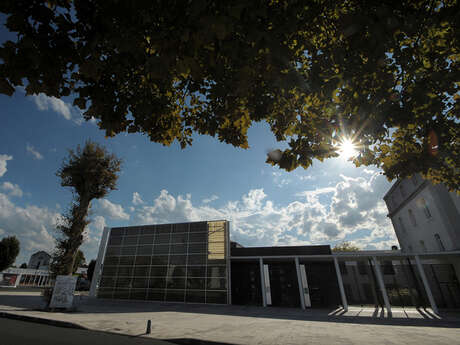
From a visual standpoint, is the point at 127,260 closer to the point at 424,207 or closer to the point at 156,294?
the point at 156,294

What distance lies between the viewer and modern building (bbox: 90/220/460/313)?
18.7 meters

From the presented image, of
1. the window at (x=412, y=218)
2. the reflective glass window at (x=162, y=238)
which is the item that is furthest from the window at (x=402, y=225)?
the reflective glass window at (x=162, y=238)

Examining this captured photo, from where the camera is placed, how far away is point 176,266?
68.3ft

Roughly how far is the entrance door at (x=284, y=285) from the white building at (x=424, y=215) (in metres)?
11.9

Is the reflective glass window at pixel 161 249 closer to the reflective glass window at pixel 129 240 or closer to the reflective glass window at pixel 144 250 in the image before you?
the reflective glass window at pixel 144 250

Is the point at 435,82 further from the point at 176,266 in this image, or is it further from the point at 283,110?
the point at 176,266

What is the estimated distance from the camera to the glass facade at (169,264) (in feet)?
64.4

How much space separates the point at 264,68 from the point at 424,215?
24.1 metres

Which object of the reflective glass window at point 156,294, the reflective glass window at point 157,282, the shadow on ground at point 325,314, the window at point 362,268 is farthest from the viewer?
the window at point 362,268

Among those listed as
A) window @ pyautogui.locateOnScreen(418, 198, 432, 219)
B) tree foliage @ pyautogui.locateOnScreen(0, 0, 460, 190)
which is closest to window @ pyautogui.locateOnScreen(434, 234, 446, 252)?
window @ pyautogui.locateOnScreen(418, 198, 432, 219)

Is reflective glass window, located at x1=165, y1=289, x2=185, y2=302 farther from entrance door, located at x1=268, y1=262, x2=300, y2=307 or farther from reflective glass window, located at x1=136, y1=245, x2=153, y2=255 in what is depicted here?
entrance door, located at x1=268, y1=262, x2=300, y2=307

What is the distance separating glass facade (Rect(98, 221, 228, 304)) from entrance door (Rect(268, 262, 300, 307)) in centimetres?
487

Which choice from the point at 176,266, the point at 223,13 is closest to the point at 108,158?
the point at 176,266

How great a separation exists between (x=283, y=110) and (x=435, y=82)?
9.41 ft
